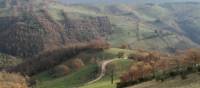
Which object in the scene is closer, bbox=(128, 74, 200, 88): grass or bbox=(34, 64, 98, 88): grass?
bbox=(128, 74, 200, 88): grass

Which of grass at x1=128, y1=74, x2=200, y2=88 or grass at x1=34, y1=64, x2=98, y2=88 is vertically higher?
grass at x1=128, y1=74, x2=200, y2=88

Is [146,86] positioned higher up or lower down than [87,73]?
higher up

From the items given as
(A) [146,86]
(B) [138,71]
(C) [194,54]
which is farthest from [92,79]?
(A) [146,86]

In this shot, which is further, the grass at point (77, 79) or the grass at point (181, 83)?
the grass at point (77, 79)

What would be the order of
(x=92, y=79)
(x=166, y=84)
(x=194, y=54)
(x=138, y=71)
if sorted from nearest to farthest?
(x=166, y=84), (x=194, y=54), (x=138, y=71), (x=92, y=79)

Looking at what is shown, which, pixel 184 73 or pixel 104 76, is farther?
pixel 104 76

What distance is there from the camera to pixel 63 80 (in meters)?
174

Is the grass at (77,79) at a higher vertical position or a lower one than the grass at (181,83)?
lower

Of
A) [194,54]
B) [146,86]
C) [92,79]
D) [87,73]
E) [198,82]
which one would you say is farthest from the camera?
[87,73]

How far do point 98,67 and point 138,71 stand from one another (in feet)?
239

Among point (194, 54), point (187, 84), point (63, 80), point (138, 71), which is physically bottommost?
point (63, 80)

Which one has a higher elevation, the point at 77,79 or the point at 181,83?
the point at 181,83

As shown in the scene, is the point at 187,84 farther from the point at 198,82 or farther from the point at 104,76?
the point at 104,76

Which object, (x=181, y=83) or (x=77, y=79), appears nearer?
(x=181, y=83)
